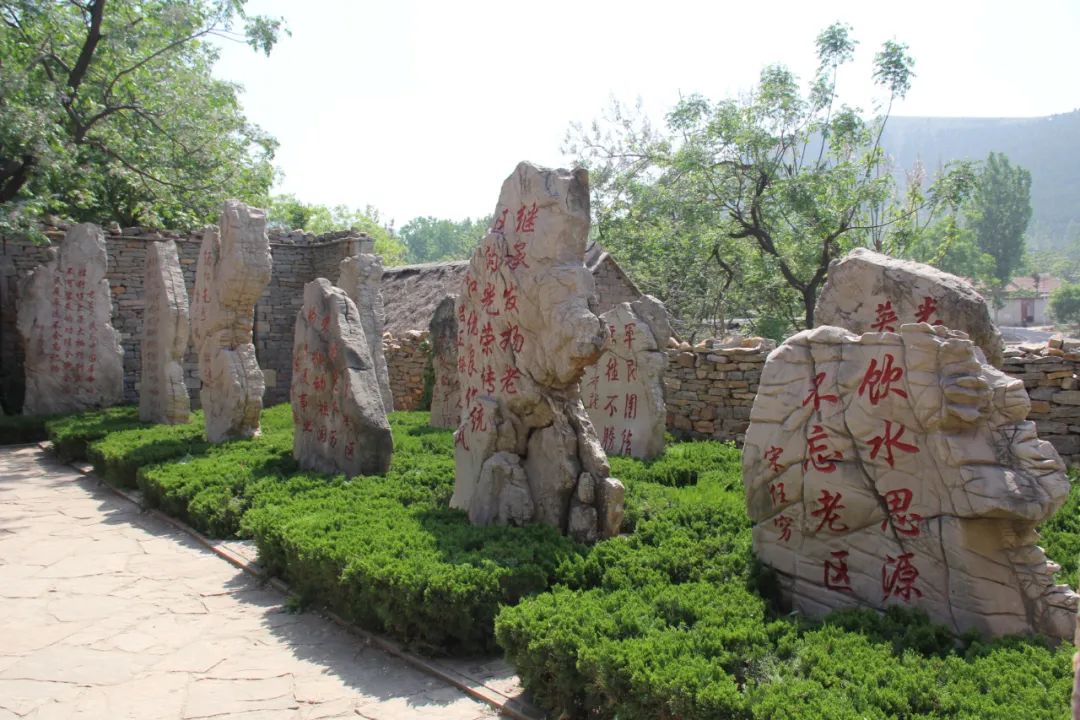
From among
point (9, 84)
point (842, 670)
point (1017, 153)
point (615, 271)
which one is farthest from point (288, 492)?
point (1017, 153)

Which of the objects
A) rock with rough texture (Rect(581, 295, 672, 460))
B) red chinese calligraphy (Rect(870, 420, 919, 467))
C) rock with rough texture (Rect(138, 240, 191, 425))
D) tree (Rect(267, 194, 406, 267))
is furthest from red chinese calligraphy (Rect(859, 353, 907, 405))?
tree (Rect(267, 194, 406, 267))

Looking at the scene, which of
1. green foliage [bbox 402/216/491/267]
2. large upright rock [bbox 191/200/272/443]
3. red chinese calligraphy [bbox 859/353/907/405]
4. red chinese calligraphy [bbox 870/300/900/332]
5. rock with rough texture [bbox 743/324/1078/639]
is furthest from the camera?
green foliage [bbox 402/216/491/267]

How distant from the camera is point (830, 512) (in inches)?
166

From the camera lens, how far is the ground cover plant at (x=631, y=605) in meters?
3.12

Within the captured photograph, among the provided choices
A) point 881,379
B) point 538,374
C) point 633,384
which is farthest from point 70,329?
point 881,379

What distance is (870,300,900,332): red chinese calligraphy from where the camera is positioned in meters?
5.69

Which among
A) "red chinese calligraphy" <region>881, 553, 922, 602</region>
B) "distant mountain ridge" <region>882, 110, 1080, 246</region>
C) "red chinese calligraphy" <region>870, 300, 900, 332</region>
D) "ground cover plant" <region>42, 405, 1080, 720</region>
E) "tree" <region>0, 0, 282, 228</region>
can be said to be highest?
"distant mountain ridge" <region>882, 110, 1080, 246</region>

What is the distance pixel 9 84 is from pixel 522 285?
9211 mm

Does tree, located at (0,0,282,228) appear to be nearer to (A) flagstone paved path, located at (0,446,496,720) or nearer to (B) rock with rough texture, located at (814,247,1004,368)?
(A) flagstone paved path, located at (0,446,496,720)

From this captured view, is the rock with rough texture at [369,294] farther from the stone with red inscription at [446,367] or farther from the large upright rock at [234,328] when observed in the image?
the large upright rock at [234,328]

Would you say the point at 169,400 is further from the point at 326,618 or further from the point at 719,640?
the point at 719,640

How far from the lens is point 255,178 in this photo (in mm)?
15984

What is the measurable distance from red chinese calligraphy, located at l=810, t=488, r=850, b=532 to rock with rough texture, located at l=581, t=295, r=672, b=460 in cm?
413

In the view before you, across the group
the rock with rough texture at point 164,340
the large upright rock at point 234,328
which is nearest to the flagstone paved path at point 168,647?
the large upright rock at point 234,328
